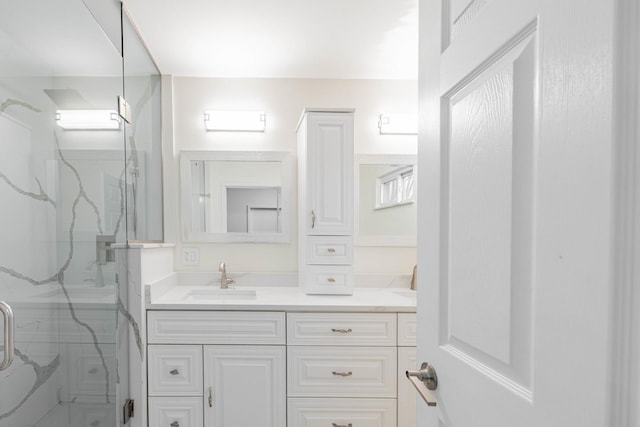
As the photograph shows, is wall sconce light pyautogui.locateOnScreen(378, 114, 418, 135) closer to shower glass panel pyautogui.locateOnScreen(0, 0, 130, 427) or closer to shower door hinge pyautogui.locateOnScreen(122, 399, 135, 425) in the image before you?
shower glass panel pyautogui.locateOnScreen(0, 0, 130, 427)

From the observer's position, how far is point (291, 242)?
2.59 m

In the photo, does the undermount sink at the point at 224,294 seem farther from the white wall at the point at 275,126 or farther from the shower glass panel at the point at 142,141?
the shower glass panel at the point at 142,141

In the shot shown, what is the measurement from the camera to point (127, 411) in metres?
1.90

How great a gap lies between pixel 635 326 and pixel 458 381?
40 centimetres

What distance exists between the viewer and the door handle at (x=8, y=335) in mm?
987

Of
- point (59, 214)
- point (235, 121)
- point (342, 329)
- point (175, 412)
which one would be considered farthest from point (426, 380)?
point (235, 121)

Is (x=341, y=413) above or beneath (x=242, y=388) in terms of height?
beneath

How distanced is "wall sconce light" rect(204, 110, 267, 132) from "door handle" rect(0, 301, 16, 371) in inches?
69.4

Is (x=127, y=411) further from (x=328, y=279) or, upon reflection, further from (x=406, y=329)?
(x=406, y=329)

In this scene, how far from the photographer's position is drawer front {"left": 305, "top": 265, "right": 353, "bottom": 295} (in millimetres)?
2264

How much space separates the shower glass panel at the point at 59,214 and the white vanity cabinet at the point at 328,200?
102 centimetres

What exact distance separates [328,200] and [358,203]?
41 centimetres

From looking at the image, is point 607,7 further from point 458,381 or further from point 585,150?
point 458,381

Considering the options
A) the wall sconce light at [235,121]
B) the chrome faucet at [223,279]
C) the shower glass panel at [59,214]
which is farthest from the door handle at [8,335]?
the wall sconce light at [235,121]
